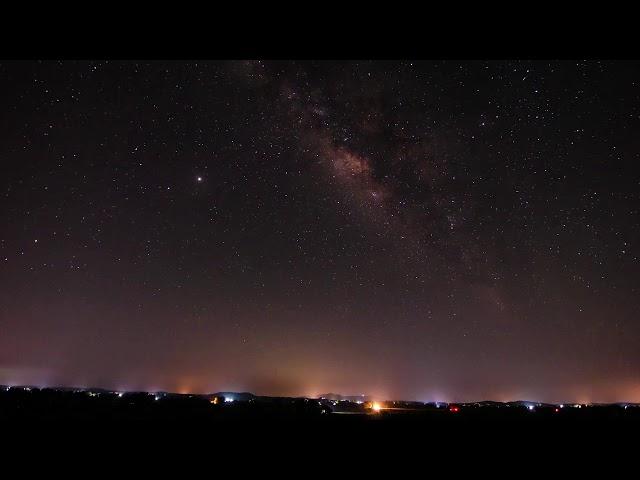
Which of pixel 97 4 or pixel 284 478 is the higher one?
pixel 97 4

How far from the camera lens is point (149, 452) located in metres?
11.7

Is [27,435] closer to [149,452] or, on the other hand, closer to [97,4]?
[149,452]

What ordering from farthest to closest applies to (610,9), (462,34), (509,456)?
(509,456)
(462,34)
(610,9)

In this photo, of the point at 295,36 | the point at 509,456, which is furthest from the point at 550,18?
the point at 509,456

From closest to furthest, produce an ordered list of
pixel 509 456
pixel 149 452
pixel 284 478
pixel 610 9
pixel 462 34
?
pixel 610 9 → pixel 462 34 → pixel 284 478 → pixel 149 452 → pixel 509 456

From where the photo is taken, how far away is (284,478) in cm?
887

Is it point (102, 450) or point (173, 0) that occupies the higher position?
point (173, 0)

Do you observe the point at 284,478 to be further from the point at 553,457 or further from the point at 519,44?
the point at 553,457

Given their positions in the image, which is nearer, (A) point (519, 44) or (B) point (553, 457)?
(A) point (519, 44)

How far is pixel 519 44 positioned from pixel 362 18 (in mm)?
941

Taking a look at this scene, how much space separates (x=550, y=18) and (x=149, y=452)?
12.7 metres

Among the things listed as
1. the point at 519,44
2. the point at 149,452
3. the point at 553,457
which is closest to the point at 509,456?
the point at 553,457

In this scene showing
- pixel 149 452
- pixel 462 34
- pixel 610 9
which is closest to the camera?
pixel 610 9

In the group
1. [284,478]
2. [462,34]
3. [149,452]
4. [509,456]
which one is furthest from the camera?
[509,456]
